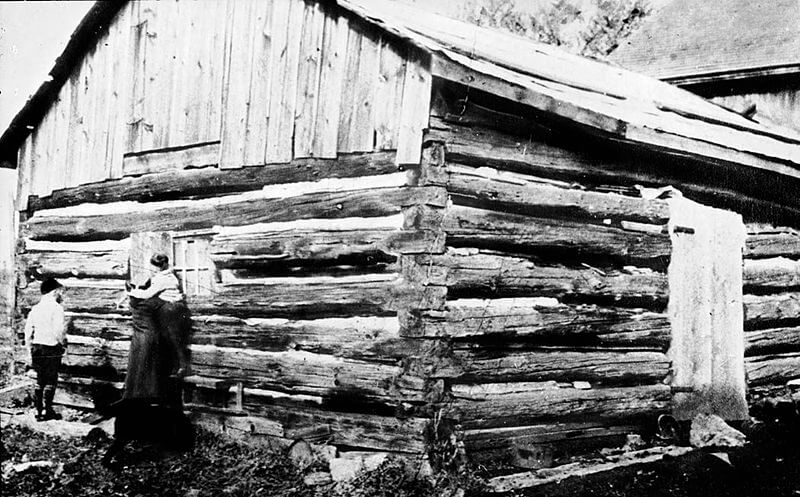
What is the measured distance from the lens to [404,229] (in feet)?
21.6

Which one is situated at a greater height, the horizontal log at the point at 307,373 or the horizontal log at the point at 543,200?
the horizontal log at the point at 543,200

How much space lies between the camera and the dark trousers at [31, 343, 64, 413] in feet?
27.9

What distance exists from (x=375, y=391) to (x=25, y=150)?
6.32 m

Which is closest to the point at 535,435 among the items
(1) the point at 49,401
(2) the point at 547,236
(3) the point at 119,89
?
(2) the point at 547,236

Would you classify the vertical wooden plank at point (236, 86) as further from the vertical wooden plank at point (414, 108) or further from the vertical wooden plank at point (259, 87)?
the vertical wooden plank at point (414, 108)

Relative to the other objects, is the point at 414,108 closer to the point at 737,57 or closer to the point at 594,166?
the point at 594,166

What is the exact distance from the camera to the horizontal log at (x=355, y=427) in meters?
6.45

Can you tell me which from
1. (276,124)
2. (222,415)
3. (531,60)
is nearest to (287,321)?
(222,415)

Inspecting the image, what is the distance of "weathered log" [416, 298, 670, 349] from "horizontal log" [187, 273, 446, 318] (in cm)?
19

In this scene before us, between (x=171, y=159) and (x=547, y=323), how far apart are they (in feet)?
14.2

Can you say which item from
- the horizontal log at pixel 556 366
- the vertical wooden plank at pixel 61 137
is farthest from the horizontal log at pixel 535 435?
the vertical wooden plank at pixel 61 137

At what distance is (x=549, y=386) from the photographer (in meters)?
7.23

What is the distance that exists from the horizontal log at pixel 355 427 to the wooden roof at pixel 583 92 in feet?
9.14

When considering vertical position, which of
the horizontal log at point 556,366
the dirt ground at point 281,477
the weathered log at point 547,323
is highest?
the weathered log at point 547,323
